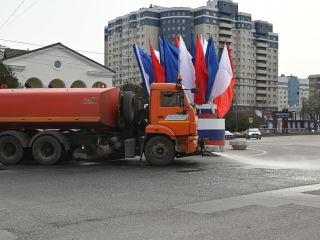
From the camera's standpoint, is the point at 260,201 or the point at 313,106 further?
the point at 313,106

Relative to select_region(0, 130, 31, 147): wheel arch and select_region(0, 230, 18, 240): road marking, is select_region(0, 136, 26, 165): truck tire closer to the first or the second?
select_region(0, 130, 31, 147): wheel arch

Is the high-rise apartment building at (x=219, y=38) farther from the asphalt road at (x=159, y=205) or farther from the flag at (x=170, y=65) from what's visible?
the asphalt road at (x=159, y=205)

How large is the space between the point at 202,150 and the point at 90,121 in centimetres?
431

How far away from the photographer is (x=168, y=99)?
15.3m

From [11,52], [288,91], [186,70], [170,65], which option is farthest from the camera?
[288,91]

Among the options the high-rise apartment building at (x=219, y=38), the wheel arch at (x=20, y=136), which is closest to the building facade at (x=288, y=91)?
the high-rise apartment building at (x=219, y=38)

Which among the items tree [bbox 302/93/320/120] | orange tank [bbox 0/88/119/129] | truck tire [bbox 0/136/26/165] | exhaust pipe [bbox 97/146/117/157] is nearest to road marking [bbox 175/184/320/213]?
exhaust pipe [bbox 97/146/117/157]

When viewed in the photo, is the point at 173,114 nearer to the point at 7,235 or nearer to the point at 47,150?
the point at 47,150

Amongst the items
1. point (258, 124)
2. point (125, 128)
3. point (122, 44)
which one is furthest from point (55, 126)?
point (122, 44)

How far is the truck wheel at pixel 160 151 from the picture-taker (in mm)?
15156

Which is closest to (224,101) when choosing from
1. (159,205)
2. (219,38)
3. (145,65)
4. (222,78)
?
(222,78)

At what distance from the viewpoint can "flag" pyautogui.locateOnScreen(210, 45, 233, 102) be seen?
20453mm

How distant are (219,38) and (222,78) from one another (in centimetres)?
11740

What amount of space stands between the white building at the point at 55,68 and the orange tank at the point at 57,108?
26.2 meters
